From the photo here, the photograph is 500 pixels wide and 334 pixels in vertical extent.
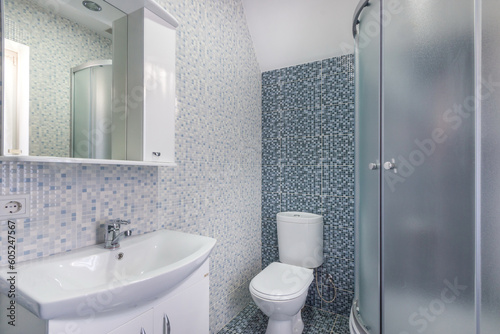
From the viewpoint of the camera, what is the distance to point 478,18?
0.78 meters

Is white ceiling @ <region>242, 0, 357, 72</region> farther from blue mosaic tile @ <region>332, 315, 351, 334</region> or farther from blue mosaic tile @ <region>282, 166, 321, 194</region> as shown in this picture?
blue mosaic tile @ <region>332, 315, 351, 334</region>

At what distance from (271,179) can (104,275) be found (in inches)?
66.5

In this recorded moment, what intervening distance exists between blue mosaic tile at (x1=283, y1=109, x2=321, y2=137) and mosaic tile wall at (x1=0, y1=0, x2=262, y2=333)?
0.29m

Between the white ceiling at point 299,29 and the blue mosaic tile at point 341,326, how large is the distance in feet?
7.27

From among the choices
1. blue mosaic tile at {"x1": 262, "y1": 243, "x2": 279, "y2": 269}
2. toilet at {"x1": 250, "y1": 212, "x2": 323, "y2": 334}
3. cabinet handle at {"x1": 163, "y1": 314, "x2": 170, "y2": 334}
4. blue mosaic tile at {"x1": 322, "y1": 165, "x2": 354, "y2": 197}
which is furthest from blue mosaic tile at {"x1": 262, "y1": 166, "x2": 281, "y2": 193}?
cabinet handle at {"x1": 163, "y1": 314, "x2": 170, "y2": 334}

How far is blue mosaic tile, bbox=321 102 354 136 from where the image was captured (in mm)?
2068

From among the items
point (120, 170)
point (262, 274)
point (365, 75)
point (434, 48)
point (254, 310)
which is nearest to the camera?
point (434, 48)

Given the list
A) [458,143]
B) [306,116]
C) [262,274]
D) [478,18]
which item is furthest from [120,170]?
[306,116]

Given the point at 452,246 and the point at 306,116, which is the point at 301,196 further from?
the point at 452,246

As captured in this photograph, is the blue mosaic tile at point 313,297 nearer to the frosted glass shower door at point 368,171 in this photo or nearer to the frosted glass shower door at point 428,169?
the frosted glass shower door at point 368,171

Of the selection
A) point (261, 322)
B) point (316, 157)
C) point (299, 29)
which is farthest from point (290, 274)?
point (299, 29)

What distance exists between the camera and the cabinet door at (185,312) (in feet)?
2.92

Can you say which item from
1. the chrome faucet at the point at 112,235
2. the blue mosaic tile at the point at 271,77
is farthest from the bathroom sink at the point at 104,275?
the blue mosaic tile at the point at 271,77

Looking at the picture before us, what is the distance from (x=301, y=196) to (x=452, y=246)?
144cm
